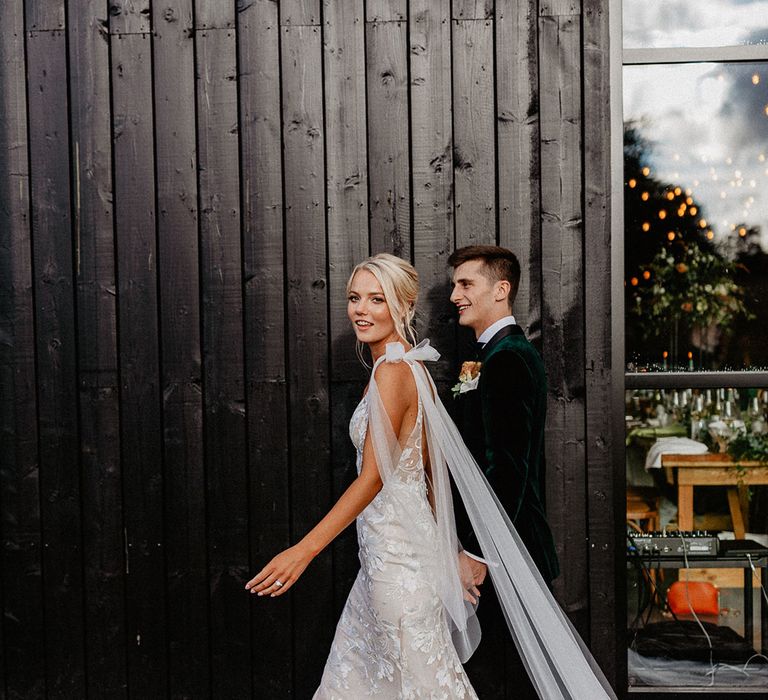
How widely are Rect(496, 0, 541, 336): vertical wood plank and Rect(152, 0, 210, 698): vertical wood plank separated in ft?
4.21

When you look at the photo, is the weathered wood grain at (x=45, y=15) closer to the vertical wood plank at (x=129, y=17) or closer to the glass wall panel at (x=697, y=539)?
the vertical wood plank at (x=129, y=17)

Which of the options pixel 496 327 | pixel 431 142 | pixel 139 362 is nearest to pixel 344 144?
pixel 431 142

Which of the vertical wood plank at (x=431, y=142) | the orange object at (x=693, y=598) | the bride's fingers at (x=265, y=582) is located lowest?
the orange object at (x=693, y=598)

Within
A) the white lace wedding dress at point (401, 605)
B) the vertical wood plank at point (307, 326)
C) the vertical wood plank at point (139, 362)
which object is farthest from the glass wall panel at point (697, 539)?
the vertical wood plank at point (139, 362)

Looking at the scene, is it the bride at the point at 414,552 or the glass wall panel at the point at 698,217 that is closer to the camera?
the bride at the point at 414,552

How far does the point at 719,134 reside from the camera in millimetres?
3139

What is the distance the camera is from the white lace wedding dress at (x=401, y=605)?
236 centimetres

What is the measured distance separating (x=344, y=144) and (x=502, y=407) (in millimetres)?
1312

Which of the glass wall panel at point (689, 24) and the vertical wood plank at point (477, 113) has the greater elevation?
the glass wall panel at point (689, 24)

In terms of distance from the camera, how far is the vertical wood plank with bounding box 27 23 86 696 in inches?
120

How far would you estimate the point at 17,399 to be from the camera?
307 centimetres

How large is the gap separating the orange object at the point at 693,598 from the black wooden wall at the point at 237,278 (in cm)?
39

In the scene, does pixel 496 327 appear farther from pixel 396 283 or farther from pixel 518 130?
pixel 518 130

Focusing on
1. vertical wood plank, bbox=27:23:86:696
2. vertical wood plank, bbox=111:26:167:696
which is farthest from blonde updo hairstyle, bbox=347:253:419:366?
vertical wood plank, bbox=27:23:86:696
